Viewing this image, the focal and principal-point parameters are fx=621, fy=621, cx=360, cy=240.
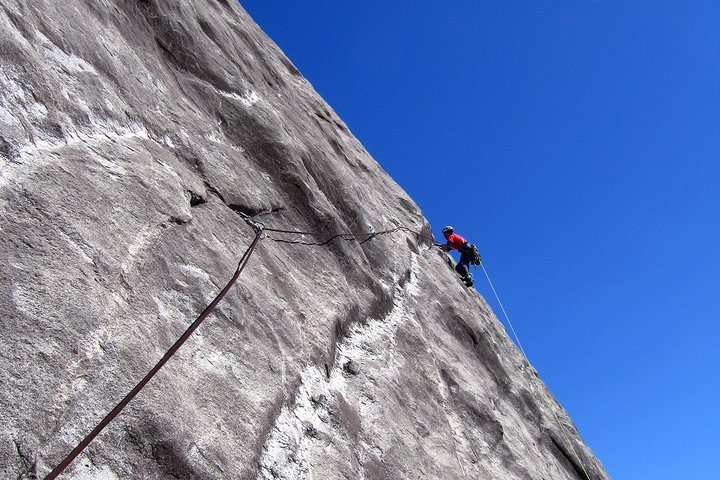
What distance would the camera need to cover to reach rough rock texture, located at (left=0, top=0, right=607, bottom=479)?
11.8 ft

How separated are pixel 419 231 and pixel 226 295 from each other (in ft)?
20.7

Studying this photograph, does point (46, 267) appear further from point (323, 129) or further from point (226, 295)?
point (323, 129)

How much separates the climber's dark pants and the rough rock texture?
9.04 feet

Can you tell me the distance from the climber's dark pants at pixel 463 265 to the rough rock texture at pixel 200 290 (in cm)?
276

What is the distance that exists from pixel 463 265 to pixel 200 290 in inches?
324

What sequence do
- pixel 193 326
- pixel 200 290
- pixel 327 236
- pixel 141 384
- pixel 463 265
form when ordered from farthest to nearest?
pixel 463 265 < pixel 327 236 < pixel 200 290 < pixel 193 326 < pixel 141 384

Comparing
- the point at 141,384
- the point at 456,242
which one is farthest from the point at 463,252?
the point at 141,384

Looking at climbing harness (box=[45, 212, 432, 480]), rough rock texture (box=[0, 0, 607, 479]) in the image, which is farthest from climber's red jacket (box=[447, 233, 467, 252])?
climbing harness (box=[45, 212, 432, 480])

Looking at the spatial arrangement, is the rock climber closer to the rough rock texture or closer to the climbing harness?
the rough rock texture

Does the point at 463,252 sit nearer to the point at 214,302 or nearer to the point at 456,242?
the point at 456,242

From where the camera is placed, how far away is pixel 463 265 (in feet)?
40.4

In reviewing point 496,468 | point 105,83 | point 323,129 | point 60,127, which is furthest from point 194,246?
point 323,129

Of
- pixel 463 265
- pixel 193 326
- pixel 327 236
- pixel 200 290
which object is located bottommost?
pixel 193 326

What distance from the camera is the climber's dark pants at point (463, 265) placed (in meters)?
12.2
